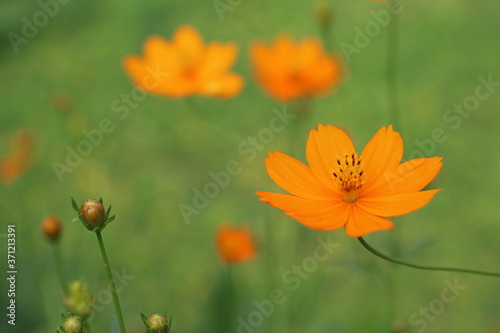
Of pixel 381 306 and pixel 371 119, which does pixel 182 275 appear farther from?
pixel 371 119

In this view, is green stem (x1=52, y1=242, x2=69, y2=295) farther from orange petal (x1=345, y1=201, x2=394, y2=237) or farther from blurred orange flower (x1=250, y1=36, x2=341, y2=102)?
blurred orange flower (x1=250, y1=36, x2=341, y2=102)

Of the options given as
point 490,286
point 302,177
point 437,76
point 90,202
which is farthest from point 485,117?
point 90,202

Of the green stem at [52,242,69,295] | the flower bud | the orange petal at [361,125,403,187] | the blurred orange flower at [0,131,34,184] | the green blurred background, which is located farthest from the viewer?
the green blurred background

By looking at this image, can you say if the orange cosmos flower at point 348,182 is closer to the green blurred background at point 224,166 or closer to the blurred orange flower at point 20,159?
the green blurred background at point 224,166

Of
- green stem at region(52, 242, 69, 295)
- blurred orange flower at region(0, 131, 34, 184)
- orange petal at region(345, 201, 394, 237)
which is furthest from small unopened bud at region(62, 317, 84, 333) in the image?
blurred orange flower at region(0, 131, 34, 184)

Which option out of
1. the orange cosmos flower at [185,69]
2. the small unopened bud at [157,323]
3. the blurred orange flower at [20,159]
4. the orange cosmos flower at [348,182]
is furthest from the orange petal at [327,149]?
the blurred orange flower at [20,159]

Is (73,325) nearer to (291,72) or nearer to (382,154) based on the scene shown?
(382,154)

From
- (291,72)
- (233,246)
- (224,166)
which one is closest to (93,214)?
(233,246)
